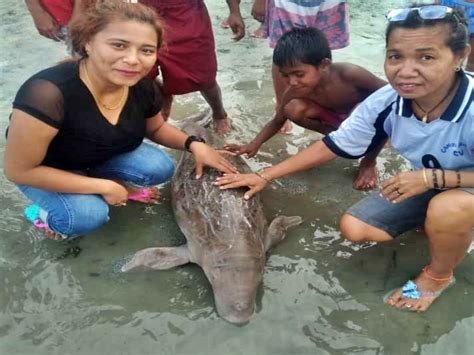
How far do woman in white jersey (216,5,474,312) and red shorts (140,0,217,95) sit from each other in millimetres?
1810

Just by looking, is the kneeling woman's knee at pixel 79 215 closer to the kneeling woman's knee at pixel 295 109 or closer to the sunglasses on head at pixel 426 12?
the kneeling woman's knee at pixel 295 109

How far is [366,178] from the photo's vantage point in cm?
405

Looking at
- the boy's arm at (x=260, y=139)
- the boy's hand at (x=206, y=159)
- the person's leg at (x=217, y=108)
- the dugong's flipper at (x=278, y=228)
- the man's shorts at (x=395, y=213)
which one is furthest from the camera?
the person's leg at (x=217, y=108)

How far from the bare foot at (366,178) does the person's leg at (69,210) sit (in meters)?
2.05

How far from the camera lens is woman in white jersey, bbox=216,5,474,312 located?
8.48 ft

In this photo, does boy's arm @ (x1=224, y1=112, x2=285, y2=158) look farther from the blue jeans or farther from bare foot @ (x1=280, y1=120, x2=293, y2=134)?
the blue jeans

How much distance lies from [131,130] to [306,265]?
4.90 feet

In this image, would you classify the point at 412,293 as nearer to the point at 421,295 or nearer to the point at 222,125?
the point at 421,295

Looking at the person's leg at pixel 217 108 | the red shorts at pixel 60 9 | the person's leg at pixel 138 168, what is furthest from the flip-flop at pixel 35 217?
the person's leg at pixel 217 108

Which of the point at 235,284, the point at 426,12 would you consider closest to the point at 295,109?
the point at 426,12

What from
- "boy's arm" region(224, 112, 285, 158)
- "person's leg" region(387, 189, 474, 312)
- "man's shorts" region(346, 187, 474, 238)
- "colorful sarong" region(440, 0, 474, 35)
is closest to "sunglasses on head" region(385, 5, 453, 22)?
"person's leg" region(387, 189, 474, 312)

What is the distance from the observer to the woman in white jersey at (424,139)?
2586 millimetres

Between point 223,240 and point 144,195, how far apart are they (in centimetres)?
105

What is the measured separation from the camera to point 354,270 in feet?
10.5
